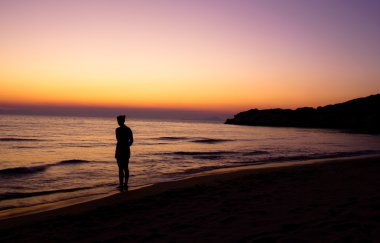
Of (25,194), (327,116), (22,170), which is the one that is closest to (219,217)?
(25,194)

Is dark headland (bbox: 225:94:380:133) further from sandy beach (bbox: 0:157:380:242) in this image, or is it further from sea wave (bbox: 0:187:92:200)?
sea wave (bbox: 0:187:92:200)

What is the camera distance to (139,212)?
6719mm

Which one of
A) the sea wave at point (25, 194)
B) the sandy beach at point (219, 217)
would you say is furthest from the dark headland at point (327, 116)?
the sea wave at point (25, 194)

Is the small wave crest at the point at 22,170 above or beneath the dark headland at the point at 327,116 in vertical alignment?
beneath

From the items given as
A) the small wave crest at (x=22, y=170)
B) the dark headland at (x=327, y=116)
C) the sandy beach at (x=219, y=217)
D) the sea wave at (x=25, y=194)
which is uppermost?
the dark headland at (x=327, y=116)

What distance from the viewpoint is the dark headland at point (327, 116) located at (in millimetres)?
96938

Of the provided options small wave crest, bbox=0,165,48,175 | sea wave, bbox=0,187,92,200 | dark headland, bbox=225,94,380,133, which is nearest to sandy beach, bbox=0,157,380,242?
sea wave, bbox=0,187,92,200

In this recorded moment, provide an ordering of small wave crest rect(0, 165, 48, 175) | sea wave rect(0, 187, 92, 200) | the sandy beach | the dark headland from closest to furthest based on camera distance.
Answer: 1. the sandy beach
2. sea wave rect(0, 187, 92, 200)
3. small wave crest rect(0, 165, 48, 175)
4. the dark headland

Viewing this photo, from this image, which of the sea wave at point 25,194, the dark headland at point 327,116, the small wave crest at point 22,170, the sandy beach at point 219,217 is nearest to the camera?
the sandy beach at point 219,217

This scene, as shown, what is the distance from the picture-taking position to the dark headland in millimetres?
96938

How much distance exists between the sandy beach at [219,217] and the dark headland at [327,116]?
88535 mm

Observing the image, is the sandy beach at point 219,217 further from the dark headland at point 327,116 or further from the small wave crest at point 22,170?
the dark headland at point 327,116

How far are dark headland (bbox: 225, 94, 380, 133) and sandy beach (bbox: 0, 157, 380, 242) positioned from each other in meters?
88.5

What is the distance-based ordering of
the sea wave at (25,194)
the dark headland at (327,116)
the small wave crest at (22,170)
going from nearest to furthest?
the sea wave at (25,194) < the small wave crest at (22,170) < the dark headland at (327,116)
